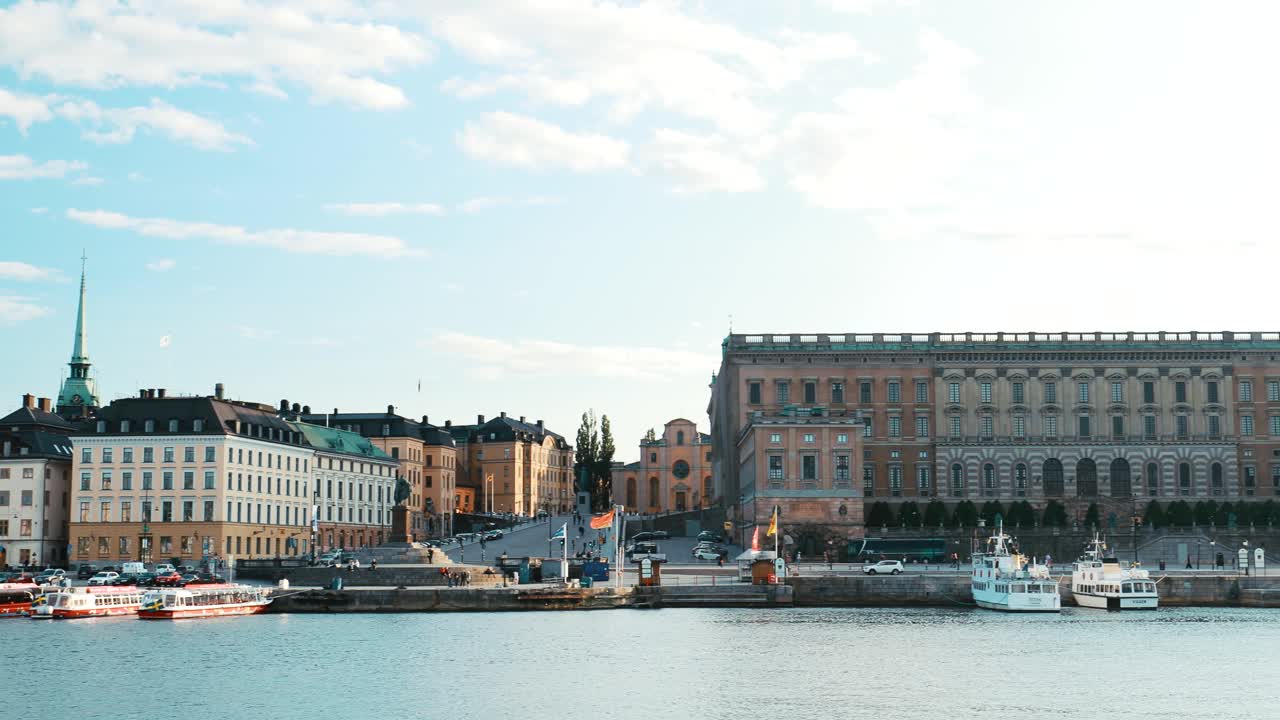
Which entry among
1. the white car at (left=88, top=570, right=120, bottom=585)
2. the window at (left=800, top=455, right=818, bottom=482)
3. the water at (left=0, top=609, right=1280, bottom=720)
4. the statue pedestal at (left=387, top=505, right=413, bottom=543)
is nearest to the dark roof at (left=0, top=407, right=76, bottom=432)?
the white car at (left=88, top=570, right=120, bottom=585)

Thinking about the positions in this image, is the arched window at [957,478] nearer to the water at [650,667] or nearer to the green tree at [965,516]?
the green tree at [965,516]

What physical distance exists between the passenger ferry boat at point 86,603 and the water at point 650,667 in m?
1.66

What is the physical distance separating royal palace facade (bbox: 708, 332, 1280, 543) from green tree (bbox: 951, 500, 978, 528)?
24.6ft

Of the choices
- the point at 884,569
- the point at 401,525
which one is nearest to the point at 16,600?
the point at 401,525

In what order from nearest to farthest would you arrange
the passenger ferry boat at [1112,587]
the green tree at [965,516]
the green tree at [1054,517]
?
the passenger ferry boat at [1112,587] < the green tree at [965,516] < the green tree at [1054,517]

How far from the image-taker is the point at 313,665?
70.5 meters

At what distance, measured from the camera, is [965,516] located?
456 feet

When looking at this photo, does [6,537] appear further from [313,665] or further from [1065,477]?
[1065,477]

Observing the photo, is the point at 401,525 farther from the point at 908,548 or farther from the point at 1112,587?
the point at 1112,587

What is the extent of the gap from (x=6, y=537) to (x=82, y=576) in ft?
64.6

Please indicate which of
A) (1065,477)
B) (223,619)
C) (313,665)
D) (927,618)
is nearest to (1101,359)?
(1065,477)

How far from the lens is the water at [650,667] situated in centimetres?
5900

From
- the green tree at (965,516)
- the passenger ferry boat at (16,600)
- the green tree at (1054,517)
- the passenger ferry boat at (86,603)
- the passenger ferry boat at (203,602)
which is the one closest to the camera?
the passenger ferry boat at (203,602)

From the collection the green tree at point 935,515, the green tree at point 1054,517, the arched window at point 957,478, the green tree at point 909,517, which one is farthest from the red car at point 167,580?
the green tree at point 1054,517
